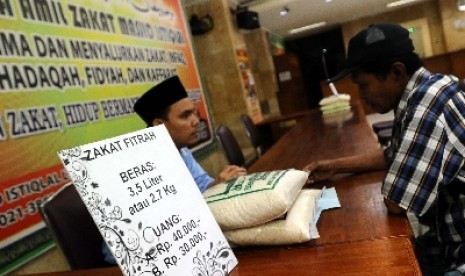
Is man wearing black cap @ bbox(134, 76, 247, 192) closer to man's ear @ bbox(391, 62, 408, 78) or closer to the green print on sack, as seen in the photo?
the green print on sack

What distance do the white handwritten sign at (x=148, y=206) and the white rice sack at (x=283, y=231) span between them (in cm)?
7

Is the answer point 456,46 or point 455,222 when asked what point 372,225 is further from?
point 456,46

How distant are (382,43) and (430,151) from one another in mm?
373

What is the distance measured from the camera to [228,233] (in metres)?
0.89

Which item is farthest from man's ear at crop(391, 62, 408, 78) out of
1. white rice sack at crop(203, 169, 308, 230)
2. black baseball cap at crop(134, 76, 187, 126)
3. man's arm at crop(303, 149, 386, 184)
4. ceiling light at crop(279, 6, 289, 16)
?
ceiling light at crop(279, 6, 289, 16)

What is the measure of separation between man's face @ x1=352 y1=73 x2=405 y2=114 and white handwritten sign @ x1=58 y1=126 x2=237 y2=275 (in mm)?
712

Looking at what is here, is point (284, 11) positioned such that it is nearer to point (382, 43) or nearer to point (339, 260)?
point (382, 43)

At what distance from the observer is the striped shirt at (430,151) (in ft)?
3.01

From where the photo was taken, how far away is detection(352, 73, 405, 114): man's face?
118cm

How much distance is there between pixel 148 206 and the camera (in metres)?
0.70

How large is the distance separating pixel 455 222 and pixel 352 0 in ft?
26.5

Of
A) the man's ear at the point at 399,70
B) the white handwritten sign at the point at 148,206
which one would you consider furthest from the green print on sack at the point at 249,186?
the man's ear at the point at 399,70

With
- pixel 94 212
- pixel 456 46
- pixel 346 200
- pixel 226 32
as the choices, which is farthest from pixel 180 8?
pixel 456 46

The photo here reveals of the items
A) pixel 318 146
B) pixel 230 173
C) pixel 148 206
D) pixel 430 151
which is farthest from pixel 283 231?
pixel 318 146
